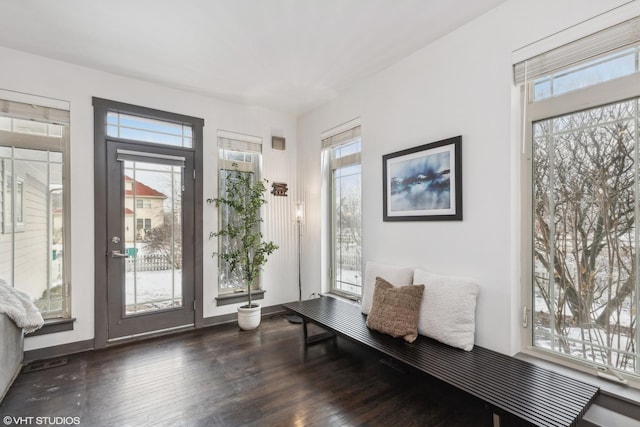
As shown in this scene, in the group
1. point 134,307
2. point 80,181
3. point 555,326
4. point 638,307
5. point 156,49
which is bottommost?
point 134,307

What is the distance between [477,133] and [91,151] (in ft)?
11.6

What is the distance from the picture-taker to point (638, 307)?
1707 mm

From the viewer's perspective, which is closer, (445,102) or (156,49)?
(445,102)

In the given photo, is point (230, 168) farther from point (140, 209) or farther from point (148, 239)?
point (148, 239)

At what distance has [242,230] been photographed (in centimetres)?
385

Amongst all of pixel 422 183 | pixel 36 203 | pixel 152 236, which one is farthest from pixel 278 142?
pixel 36 203

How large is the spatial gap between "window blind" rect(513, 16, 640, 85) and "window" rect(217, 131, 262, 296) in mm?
3010

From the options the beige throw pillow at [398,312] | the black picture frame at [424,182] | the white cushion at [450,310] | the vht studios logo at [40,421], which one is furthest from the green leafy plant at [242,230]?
the white cushion at [450,310]

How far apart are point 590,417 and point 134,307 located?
152 inches

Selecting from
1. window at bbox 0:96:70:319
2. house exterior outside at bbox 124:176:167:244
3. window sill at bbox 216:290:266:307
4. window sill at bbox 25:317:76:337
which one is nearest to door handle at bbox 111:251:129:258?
house exterior outside at bbox 124:176:167:244

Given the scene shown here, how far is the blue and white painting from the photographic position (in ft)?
8.21

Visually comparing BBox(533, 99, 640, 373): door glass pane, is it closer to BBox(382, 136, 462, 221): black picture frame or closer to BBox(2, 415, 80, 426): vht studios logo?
BBox(382, 136, 462, 221): black picture frame

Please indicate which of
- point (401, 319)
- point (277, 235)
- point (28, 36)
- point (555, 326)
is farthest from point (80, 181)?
point (555, 326)

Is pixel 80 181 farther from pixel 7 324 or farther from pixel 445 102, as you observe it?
pixel 445 102
